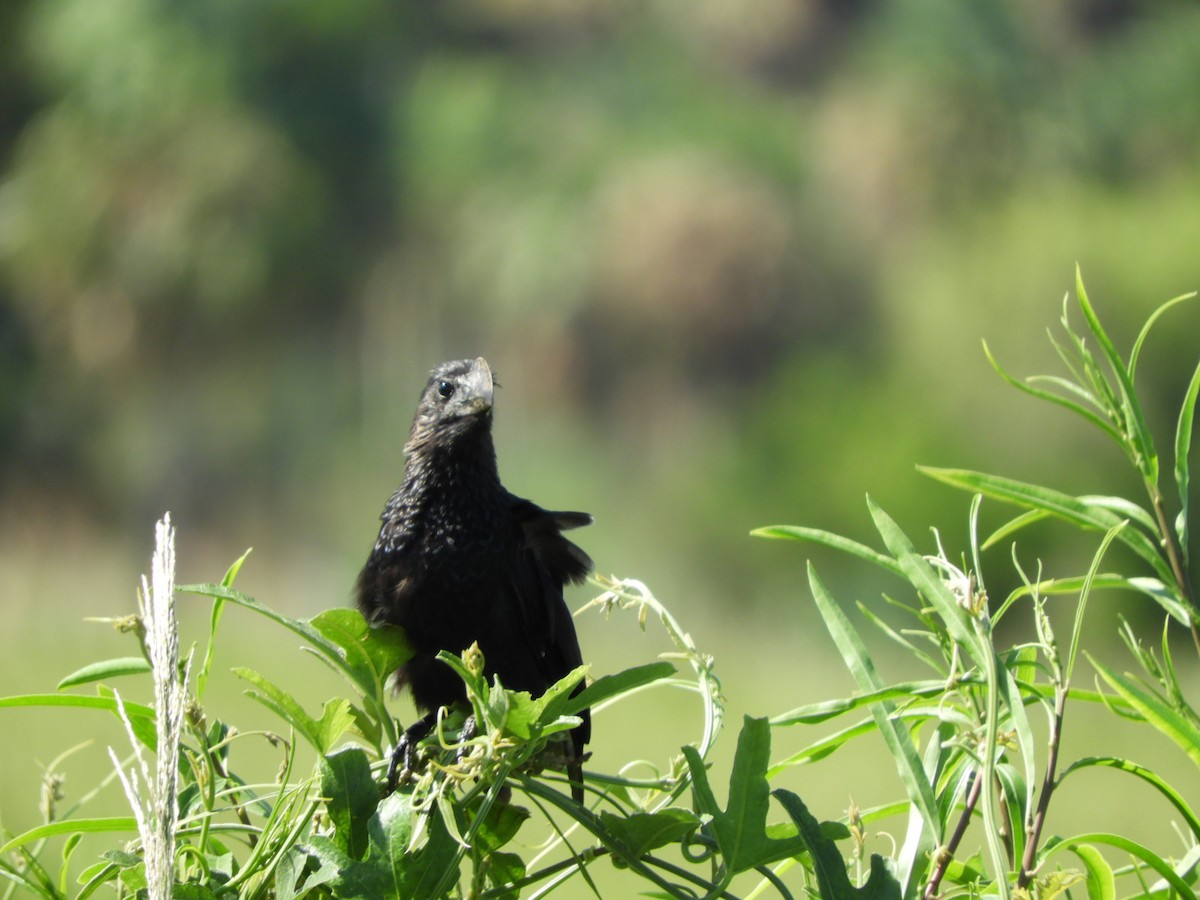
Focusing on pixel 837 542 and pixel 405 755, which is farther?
pixel 405 755

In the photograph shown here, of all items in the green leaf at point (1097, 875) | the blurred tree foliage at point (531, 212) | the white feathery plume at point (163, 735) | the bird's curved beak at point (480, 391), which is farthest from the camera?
the blurred tree foliage at point (531, 212)

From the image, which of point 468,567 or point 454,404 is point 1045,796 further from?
point 454,404

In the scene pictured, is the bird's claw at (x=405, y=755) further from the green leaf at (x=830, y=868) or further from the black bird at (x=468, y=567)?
the green leaf at (x=830, y=868)

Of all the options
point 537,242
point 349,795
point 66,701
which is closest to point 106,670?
point 66,701

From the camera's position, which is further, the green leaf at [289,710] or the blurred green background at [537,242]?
the blurred green background at [537,242]

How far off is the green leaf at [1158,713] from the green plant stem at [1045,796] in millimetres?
24

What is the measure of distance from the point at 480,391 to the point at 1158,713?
0.64 metres

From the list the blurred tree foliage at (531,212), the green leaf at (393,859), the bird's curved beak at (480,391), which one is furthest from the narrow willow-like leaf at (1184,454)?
the blurred tree foliage at (531,212)

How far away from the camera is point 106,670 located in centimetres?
54

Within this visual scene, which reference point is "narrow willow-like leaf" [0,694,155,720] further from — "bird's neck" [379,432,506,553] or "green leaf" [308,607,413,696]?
"bird's neck" [379,432,506,553]

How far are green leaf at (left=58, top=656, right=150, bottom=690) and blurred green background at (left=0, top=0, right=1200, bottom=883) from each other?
3.76 m

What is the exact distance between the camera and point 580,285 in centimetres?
509

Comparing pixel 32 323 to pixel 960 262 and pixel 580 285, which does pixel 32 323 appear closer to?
pixel 580 285

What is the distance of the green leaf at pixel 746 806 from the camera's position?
44 centimetres
